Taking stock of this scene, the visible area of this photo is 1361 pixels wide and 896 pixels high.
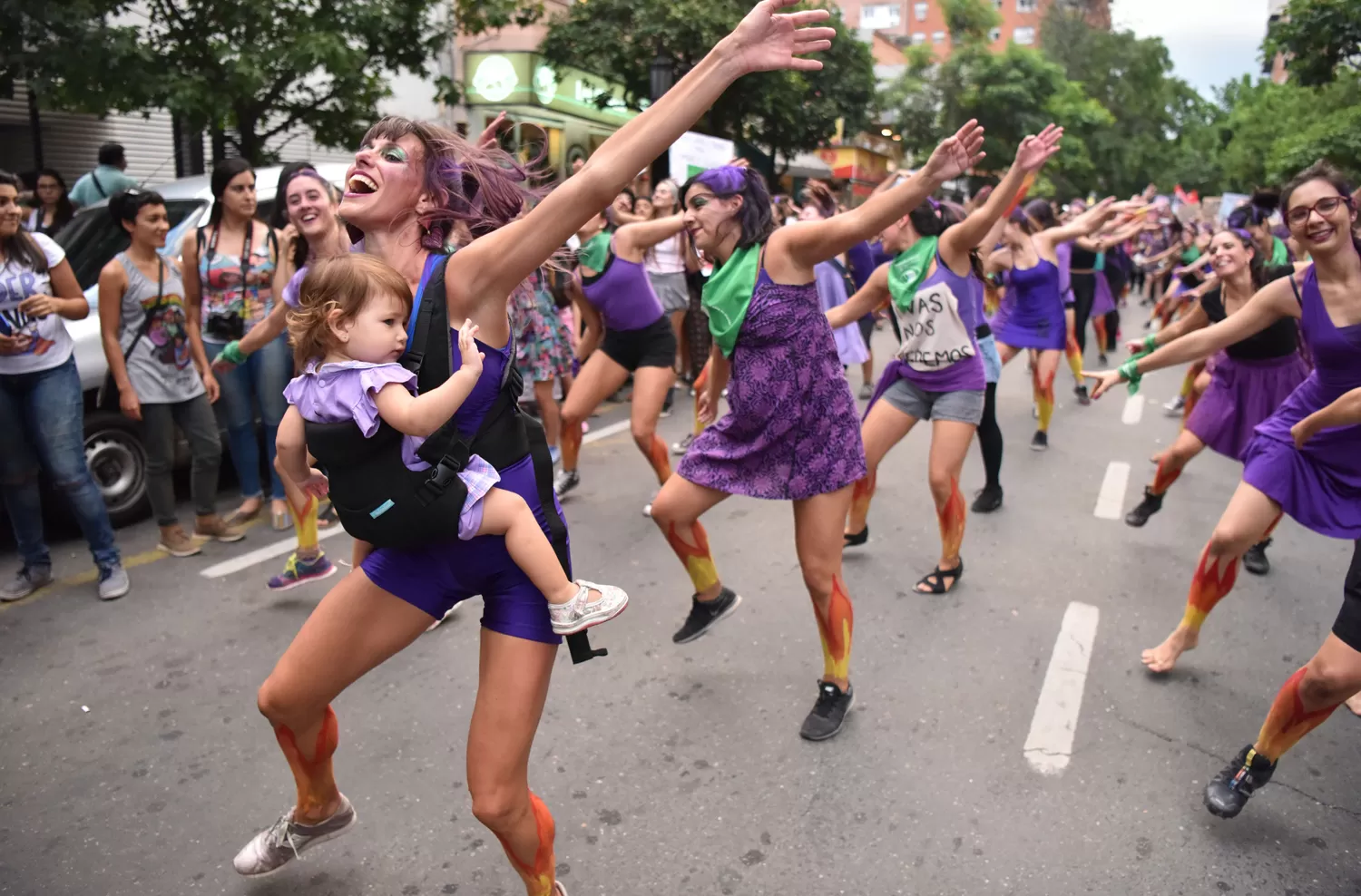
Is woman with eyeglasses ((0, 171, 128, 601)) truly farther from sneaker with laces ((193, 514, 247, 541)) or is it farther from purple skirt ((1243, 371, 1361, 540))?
purple skirt ((1243, 371, 1361, 540))

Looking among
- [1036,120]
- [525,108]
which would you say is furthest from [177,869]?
[1036,120]

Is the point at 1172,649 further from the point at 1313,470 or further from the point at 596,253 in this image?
the point at 596,253

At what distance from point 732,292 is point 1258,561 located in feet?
12.2

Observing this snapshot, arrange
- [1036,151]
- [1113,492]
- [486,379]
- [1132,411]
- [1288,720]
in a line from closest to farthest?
[486,379]
[1288,720]
[1036,151]
[1113,492]
[1132,411]

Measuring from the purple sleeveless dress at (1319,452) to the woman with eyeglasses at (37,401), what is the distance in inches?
193

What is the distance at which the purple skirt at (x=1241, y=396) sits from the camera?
16.5 ft

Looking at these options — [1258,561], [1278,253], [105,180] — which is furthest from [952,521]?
[105,180]

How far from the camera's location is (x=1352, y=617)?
2.83 m

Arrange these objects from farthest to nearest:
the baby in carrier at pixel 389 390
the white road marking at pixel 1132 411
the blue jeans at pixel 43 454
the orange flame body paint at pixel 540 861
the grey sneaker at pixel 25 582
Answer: the white road marking at pixel 1132 411 → the grey sneaker at pixel 25 582 → the blue jeans at pixel 43 454 → the orange flame body paint at pixel 540 861 → the baby in carrier at pixel 389 390

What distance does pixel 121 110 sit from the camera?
895 cm

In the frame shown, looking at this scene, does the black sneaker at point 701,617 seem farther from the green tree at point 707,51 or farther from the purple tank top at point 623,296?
the green tree at point 707,51

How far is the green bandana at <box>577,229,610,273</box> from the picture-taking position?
5.98 metres

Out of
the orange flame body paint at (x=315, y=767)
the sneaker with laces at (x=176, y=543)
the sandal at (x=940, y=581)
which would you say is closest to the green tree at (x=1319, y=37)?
the sandal at (x=940, y=581)

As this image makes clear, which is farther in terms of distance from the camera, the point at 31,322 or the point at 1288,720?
the point at 31,322
